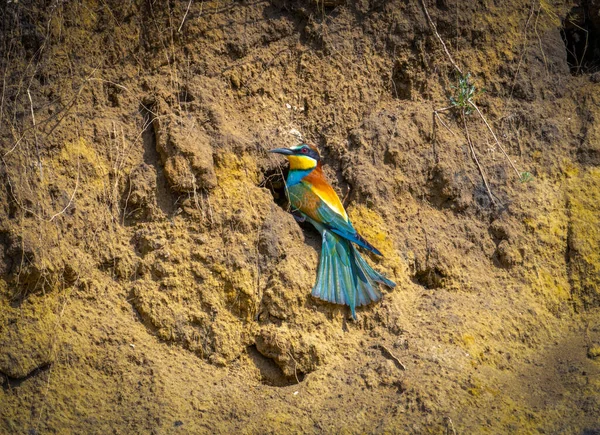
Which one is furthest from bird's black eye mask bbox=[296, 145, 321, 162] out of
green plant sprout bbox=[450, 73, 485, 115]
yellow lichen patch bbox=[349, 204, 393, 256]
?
green plant sprout bbox=[450, 73, 485, 115]

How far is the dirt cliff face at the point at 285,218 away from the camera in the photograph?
11.3 feet

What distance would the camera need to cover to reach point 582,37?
496 centimetres

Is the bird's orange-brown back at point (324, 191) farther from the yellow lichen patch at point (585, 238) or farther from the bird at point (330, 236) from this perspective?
the yellow lichen patch at point (585, 238)

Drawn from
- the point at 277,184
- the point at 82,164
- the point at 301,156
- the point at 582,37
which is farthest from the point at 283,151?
the point at 582,37

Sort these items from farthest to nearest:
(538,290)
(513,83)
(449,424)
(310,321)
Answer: (513,83) → (538,290) → (310,321) → (449,424)

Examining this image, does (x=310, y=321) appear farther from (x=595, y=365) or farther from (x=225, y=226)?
(x=595, y=365)

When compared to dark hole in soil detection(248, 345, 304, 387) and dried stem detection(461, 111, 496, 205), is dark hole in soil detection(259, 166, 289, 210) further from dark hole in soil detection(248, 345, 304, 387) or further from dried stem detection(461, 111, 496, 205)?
dried stem detection(461, 111, 496, 205)

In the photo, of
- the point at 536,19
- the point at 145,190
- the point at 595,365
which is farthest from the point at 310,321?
the point at 536,19

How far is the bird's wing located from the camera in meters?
3.96

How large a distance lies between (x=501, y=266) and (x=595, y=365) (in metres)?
0.71

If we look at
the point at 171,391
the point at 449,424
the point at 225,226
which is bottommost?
the point at 449,424

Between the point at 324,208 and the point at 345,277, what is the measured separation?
0.40m

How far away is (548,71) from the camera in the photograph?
468 centimetres

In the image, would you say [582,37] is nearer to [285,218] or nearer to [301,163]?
[301,163]
